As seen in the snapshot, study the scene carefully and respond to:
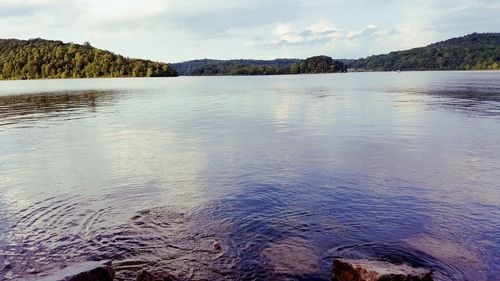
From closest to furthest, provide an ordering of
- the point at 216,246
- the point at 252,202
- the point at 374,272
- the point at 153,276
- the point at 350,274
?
the point at 374,272, the point at 153,276, the point at 350,274, the point at 216,246, the point at 252,202

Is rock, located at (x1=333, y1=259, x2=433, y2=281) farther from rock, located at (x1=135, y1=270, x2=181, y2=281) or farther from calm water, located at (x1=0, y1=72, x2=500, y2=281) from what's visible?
rock, located at (x1=135, y1=270, x2=181, y2=281)

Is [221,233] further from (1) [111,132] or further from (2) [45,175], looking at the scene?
(1) [111,132]

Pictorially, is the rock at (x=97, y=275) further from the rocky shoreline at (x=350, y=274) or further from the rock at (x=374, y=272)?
the rock at (x=374, y=272)

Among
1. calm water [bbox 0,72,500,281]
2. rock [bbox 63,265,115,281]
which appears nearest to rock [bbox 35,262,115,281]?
rock [bbox 63,265,115,281]

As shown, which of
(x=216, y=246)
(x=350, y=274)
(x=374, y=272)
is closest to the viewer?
(x=374, y=272)

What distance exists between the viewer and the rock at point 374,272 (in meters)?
11.3

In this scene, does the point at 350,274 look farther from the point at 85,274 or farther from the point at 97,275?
the point at 85,274

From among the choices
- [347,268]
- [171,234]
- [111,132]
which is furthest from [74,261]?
[111,132]

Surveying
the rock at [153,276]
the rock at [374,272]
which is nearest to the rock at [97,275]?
the rock at [153,276]

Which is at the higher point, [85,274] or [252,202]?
[85,274]

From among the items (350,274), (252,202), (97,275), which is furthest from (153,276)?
(252,202)

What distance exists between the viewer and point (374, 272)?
11398mm

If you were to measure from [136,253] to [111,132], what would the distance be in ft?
103

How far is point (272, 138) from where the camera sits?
38906 millimetres
